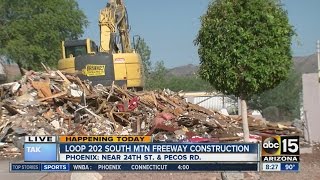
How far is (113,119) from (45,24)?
2912 cm

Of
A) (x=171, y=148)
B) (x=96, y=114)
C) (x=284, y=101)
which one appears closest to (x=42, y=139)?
(x=171, y=148)

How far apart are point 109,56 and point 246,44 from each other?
16.0 meters

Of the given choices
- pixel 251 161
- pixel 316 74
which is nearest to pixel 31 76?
pixel 316 74

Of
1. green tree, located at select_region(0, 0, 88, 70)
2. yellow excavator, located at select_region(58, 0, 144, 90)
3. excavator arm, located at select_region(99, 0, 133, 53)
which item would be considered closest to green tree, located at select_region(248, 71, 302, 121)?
green tree, located at select_region(0, 0, 88, 70)

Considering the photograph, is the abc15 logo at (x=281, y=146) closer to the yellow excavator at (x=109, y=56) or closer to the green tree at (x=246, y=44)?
the green tree at (x=246, y=44)

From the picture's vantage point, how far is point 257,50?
9773mm

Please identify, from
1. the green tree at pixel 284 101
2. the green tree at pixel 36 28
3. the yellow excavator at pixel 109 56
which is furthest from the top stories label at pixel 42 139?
the green tree at pixel 284 101

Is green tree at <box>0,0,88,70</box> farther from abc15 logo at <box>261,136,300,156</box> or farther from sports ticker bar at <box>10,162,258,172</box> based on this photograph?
abc15 logo at <box>261,136,300,156</box>

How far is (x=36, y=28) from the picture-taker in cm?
4822

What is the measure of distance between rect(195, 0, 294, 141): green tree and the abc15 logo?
1.69m

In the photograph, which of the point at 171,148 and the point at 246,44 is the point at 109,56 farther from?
the point at 171,148

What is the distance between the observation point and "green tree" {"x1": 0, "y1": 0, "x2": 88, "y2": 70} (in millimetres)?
47094

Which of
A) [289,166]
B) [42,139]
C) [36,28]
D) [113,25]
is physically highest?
[36,28]

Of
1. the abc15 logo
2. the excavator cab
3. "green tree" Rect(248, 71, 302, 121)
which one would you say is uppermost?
the excavator cab
